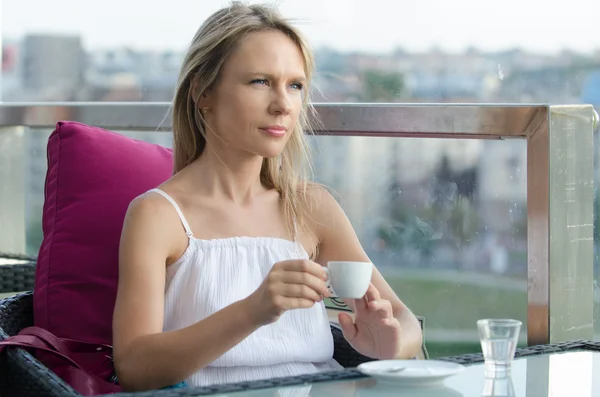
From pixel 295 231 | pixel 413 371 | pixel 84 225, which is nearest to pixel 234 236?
pixel 295 231

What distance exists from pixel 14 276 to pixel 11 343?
0.95 m

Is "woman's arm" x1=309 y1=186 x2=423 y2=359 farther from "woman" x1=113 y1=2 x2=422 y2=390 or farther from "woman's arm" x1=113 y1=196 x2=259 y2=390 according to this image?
"woman's arm" x1=113 y1=196 x2=259 y2=390

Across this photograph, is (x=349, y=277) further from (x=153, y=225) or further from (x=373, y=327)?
(x=153, y=225)

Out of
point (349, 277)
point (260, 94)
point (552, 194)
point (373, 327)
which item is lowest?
point (373, 327)

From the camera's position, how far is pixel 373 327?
161cm

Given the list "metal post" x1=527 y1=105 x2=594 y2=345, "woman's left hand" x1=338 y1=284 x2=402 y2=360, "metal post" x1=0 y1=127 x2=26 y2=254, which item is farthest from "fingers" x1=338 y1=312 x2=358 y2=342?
"metal post" x1=0 y1=127 x2=26 y2=254

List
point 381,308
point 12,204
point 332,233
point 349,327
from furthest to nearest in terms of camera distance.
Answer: point 12,204 → point 332,233 → point 349,327 → point 381,308

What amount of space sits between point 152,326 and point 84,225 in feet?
1.51

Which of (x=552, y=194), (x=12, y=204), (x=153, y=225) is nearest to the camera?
(x=153, y=225)

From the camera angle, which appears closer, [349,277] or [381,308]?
[349,277]

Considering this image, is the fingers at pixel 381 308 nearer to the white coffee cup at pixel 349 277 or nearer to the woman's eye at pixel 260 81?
the white coffee cup at pixel 349 277

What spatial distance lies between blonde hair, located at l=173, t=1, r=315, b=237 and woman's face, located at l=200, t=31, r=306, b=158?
2 cm

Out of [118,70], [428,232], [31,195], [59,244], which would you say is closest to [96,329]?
[59,244]

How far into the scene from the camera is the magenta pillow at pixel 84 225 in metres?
2.01
